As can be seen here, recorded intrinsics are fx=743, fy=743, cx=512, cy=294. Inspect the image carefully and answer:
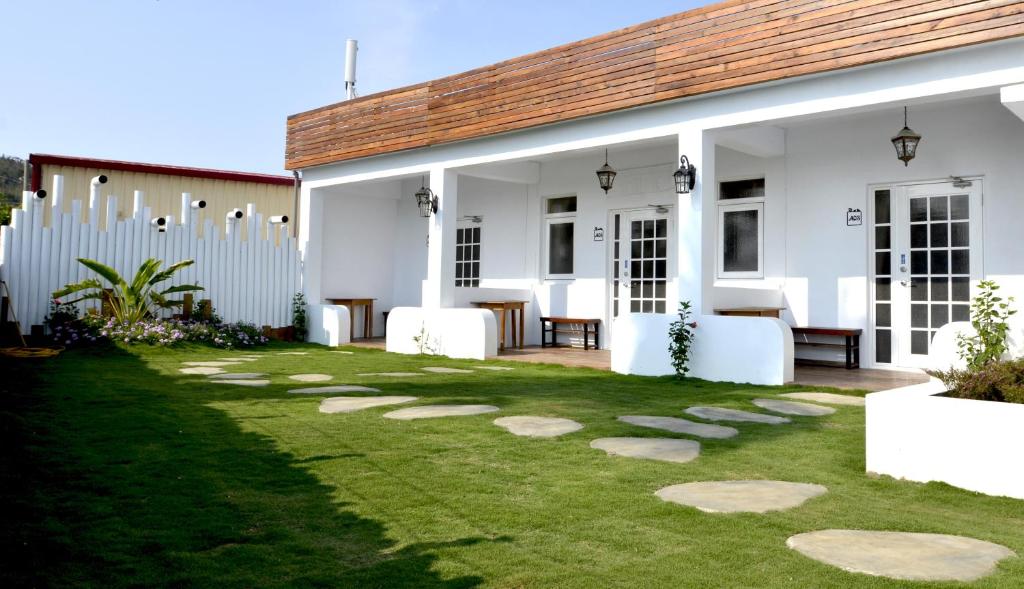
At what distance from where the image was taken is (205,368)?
7668mm

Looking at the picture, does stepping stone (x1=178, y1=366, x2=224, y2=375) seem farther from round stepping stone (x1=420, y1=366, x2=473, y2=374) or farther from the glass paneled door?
the glass paneled door

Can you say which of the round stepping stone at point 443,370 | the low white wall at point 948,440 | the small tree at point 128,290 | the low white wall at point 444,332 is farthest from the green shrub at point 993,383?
the small tree at point 128,290

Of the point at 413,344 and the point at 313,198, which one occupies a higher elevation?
the point at 313,198

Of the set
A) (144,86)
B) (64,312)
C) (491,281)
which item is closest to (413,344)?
(491,281)

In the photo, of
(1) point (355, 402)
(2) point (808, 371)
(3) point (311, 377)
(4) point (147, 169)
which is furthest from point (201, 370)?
(4) point (147, 169)

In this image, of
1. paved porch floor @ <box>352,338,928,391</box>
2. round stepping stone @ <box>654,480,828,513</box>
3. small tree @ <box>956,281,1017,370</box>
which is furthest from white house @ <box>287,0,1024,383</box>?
round stepping stone @ <box>654,480,828,513</box>

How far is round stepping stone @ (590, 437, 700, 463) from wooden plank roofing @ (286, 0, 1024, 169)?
163 inches

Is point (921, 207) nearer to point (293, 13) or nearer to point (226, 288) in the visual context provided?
point (226, 288)

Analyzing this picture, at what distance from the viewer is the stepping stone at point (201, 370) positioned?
23.8ft

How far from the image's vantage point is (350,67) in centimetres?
1351

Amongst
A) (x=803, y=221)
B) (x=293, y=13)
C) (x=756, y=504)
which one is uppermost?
(x=293, y=13)

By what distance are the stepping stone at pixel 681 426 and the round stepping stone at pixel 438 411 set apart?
0.96 meters

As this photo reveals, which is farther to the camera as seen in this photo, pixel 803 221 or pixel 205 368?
pixel 803 221

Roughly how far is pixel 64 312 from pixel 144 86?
14.4 meters
